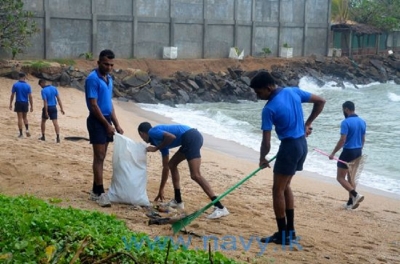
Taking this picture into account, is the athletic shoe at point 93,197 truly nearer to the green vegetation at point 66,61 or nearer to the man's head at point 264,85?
the man's head at point 264,85

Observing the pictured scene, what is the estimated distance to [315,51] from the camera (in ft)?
142

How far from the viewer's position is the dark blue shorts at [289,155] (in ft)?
21.3

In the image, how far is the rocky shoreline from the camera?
2558cm

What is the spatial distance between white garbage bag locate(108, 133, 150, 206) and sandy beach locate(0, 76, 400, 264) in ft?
0.47

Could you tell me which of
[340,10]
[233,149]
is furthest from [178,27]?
[233,149]

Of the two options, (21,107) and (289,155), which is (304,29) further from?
(289,155)

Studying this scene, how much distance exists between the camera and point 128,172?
7418mm

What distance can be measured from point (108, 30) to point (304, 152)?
2650 cm

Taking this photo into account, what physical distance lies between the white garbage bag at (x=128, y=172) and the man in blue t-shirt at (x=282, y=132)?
63.0 inches

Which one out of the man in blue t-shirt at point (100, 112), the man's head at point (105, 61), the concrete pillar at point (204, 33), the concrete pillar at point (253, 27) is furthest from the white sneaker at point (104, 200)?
the concrete pillar at point (253, 27)

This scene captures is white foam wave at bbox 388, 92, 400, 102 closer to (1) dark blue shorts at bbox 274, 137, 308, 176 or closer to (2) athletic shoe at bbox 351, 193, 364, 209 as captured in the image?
(2) athletic shoe at bbox 351, 193, 364, 209

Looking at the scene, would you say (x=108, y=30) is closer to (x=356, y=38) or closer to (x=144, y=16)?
(x=144, y=16)

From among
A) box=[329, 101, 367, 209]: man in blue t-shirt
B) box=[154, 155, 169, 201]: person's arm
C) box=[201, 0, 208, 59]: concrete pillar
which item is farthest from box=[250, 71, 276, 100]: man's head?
box=[201, 0, 208, 59]: concrete pillar

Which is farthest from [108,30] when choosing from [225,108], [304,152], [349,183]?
[304,152]
